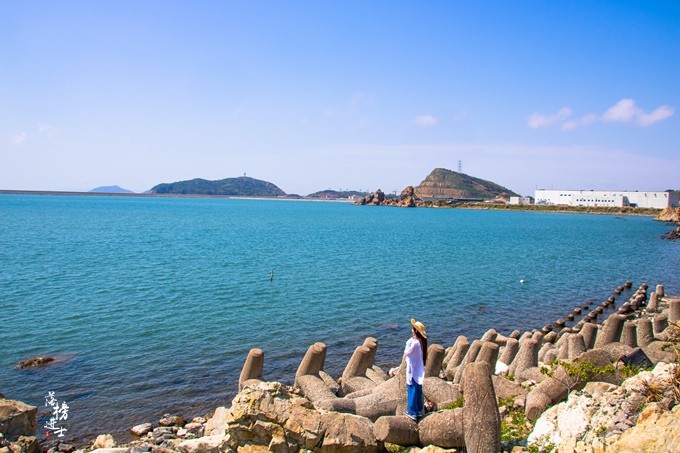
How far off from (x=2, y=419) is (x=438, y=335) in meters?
19.8

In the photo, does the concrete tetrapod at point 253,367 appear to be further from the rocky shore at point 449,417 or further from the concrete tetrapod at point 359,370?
the concrete tetrapod at point 359,370

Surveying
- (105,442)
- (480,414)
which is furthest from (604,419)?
(105,442)

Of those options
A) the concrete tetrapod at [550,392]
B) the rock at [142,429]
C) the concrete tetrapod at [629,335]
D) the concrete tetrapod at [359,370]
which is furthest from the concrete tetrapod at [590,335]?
the rock at [142,429]

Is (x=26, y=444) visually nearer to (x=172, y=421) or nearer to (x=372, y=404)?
(x=172, y=421)

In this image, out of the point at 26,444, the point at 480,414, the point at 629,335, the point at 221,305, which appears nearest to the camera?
the point at 480,414

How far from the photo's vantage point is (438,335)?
25.9m

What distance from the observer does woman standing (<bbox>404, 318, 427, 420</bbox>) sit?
11039 millimetres

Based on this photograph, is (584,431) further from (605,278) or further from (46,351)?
(605,278)

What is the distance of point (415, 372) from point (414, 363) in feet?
0.65

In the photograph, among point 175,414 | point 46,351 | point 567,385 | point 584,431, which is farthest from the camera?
point 46,351

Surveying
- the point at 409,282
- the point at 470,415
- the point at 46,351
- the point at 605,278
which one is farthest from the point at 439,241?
the point at 470,415
